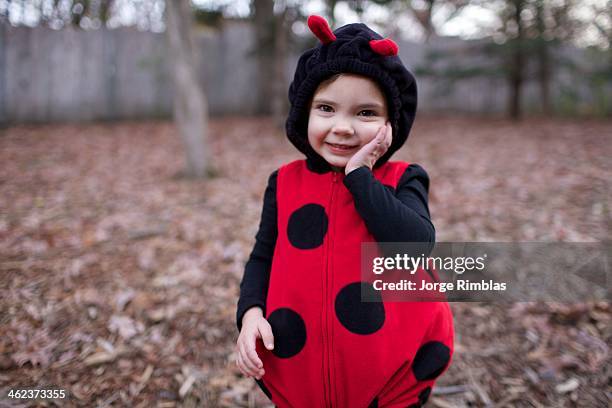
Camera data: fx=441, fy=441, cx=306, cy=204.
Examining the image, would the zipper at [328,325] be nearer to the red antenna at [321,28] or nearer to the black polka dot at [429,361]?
the black polka dot at [429,361]

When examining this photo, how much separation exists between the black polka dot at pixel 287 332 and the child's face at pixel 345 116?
1.66 feet

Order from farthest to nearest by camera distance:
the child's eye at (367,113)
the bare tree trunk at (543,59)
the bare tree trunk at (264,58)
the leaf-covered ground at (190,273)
→ the bare tree trunk at (264,58), the bare tree trunk at (543,59), the leaf-covered ground at (190,273), the child's eye at (367,113)

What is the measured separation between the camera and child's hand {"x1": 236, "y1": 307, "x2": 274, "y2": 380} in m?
1.39

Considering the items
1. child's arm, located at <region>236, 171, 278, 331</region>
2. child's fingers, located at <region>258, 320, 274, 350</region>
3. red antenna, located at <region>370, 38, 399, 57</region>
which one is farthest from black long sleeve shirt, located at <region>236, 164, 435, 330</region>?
red antenna, located at <region>370, 38, 399, 57</region>

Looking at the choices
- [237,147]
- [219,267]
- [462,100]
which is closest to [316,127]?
[219,267]

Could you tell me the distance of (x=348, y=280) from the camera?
1368 millimetres

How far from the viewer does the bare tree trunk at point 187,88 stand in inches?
203

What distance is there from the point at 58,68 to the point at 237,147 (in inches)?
189

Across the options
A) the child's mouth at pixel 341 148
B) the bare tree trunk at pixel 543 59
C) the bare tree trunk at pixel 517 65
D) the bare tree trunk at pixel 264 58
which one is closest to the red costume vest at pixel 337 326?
the child's mouth at pixel 341 148

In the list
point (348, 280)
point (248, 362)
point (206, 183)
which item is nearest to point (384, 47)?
point (348, 280)

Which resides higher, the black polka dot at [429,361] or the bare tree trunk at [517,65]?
the bare tree trunk at [517,65]

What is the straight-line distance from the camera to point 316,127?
1379mm

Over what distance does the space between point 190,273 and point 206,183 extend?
91.5 inches

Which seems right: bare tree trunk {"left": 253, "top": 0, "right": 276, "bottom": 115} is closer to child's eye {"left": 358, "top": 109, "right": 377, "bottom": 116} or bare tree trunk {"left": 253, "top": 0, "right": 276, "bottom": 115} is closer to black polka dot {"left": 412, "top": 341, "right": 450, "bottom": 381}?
child's eye {"left": 358, "top": 109, "right": 377, "bottom": 116}
